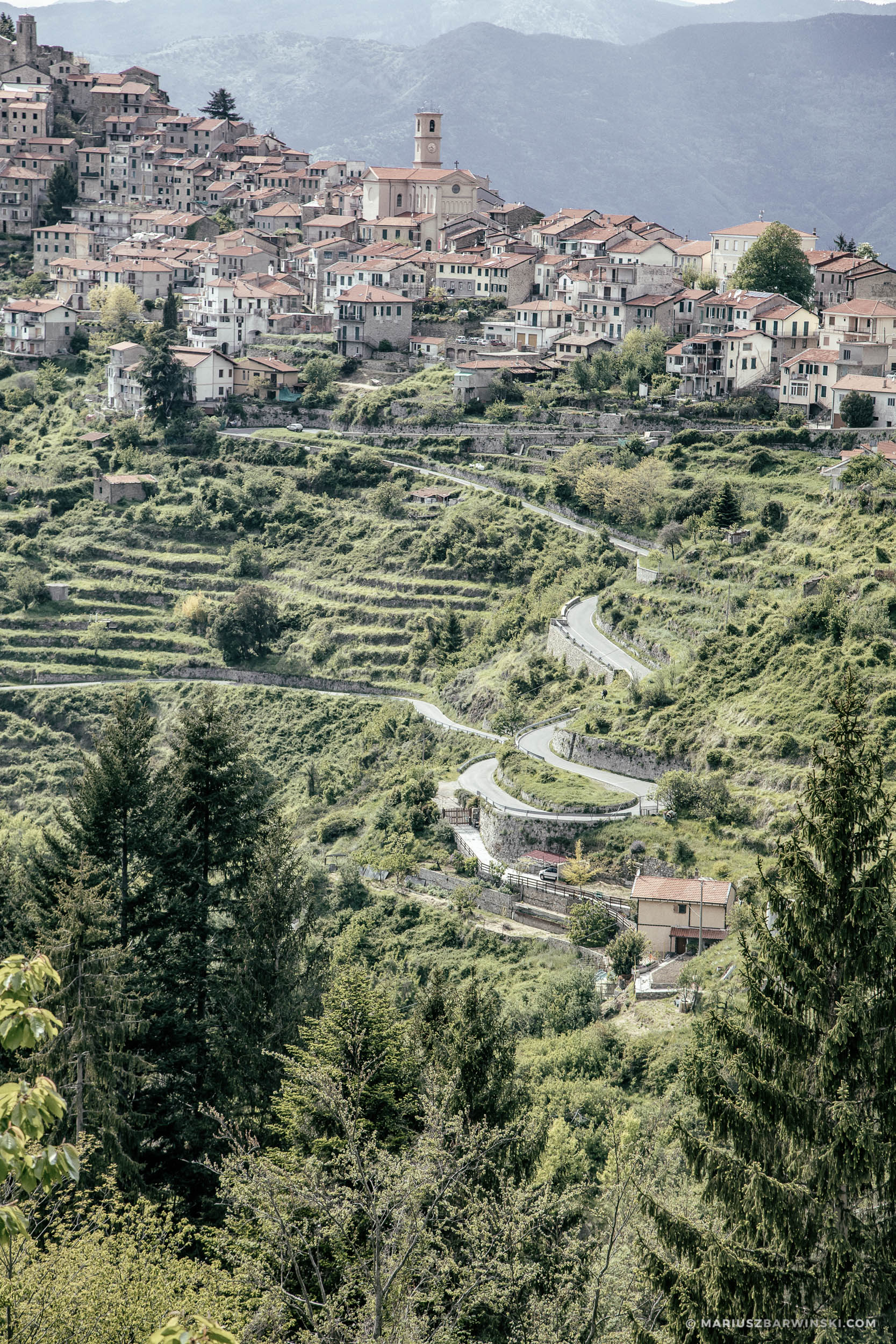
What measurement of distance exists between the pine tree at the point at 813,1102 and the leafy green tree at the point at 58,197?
105 m

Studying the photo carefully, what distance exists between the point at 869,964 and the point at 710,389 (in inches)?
2508

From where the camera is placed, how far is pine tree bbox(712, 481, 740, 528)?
59531 millimetres

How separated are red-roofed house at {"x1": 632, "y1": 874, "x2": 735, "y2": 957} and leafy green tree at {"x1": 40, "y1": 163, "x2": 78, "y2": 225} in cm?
8429

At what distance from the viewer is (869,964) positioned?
12602mm

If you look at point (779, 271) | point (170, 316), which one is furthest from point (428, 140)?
point (779, 271)

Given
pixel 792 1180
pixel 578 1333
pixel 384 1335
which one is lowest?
pixel 578 1333

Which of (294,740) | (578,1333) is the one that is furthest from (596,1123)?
(294,740)

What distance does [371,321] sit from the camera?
85.6 metres

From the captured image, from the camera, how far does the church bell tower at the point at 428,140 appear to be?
104 meters

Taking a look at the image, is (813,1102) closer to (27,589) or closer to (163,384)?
(27,589)

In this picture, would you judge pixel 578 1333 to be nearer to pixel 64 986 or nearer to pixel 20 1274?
pixel 20 1274

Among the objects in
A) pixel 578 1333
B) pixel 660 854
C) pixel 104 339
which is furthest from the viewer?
pixel 104 339

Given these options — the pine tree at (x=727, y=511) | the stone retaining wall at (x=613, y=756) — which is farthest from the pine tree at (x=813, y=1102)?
the pine tree at (x=727, y=511)

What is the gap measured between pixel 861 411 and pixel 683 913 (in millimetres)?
33289
